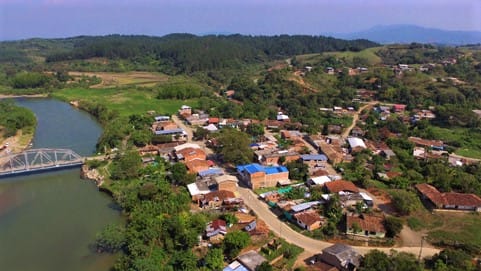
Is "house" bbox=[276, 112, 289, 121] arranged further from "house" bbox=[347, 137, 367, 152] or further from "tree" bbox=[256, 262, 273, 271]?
"tree" bbox=[256, 262, 273, 271]

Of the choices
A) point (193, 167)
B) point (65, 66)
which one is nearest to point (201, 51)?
point (65, 66)

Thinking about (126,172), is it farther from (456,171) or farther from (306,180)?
(456,171)

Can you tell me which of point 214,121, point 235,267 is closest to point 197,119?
point 214,121

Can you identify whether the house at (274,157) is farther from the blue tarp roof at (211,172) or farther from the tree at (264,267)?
the tree at (264,267)

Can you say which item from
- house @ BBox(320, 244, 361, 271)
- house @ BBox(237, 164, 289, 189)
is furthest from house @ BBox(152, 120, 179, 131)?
house @ BBox(320, 244, 361, 271)

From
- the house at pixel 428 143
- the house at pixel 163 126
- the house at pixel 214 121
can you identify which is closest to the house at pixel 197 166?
the house at pixel 163 126
